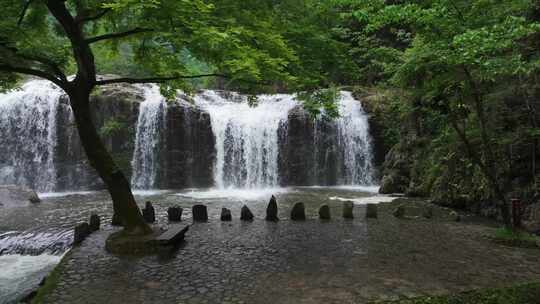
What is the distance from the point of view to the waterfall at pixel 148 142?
25.6 metres

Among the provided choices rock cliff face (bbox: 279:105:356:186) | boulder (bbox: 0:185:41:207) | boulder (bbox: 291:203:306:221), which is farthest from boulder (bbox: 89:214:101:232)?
rock cliff face (bbox: 279:105:356:186)

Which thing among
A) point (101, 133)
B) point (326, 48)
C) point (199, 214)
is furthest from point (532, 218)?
point (101, 133)

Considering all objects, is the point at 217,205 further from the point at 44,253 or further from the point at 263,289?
the point at 263,289

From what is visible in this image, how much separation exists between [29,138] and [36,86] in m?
3.87

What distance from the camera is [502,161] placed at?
13141 millimetres

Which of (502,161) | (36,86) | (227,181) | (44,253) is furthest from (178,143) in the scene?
(502,161)

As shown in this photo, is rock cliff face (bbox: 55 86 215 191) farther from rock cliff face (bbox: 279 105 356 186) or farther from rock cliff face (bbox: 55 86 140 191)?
rock cliff face (bbox: 279 105 356 186)

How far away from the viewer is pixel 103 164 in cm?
877

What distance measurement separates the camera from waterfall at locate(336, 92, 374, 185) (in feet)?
80.9

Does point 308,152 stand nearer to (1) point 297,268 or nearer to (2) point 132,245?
(2) point 132,245

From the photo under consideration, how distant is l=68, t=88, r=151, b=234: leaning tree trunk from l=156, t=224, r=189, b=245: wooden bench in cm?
57

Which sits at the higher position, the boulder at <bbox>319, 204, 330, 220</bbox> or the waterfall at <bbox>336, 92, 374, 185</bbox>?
the waterfall at <bbox>336, 92, 374, 185</bbox>

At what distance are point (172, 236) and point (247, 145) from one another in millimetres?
17157

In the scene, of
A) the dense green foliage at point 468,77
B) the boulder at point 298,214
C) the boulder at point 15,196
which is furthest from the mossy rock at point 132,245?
the boulder at point 15,196
